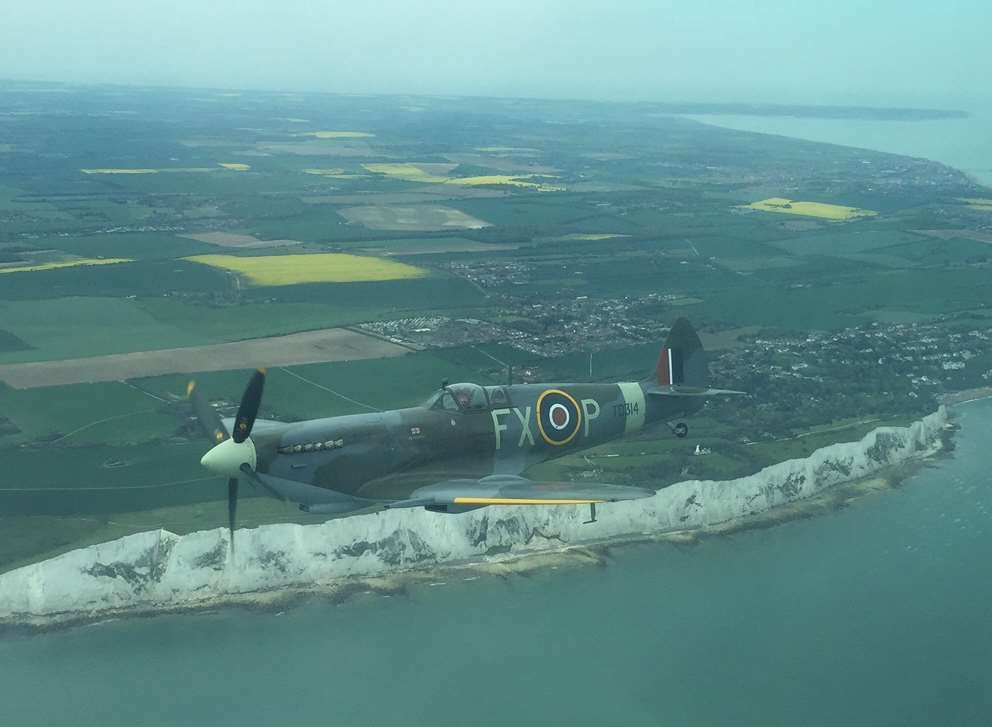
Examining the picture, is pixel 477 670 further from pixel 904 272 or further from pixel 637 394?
pixel 904 272

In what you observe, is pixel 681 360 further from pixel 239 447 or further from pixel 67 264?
pixel 67 264

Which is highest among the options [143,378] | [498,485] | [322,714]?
[498,485]

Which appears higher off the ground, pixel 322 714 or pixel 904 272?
pixel 904 272

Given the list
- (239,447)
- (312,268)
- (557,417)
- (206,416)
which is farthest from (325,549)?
(312,268)

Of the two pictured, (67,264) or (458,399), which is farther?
(67,264)

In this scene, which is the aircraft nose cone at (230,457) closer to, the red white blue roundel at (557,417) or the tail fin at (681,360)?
the red white blue roundel at (557,417)

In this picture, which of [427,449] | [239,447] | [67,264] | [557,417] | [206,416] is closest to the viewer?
[239,447]

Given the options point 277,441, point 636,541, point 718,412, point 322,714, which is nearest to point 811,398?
point 718,412
